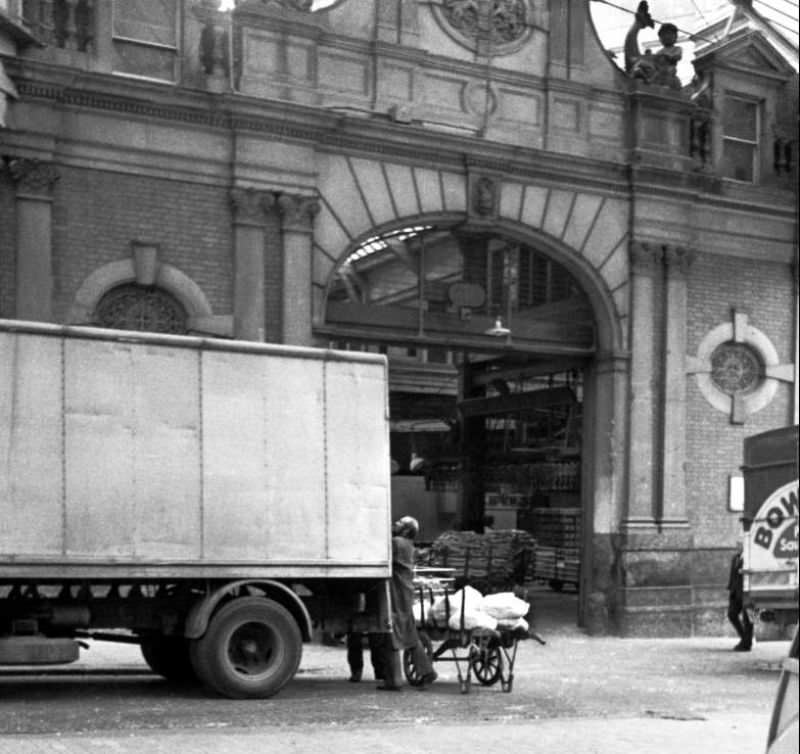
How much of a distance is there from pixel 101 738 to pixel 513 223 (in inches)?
466

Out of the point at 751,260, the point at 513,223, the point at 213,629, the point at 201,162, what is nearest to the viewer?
the point at 213,629

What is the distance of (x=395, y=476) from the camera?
3294cm

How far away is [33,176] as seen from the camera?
57.4 ft

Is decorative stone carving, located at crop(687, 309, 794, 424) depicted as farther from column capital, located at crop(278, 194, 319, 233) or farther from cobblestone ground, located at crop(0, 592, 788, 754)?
column capital, located at crop(278, 194, 319, 233)

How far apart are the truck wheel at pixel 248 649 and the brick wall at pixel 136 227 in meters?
5.69

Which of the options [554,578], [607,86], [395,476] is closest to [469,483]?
[554,578]

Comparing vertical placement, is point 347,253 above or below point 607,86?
below

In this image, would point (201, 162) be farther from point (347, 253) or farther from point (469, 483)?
point (469, 483)

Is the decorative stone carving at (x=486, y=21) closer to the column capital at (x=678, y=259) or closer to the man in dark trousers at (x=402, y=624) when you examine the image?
the column capital at (x=678, y=259)

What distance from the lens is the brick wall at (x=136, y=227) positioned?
17.8 metres

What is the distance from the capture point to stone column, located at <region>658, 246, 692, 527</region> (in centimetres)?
2200

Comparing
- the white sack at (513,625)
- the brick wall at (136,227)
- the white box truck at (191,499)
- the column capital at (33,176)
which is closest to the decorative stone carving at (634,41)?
the brick wall at (136,227)

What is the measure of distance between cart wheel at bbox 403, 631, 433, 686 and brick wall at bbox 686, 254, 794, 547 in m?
8.38

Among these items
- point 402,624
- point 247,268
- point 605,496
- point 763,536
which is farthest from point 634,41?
point 763,536
